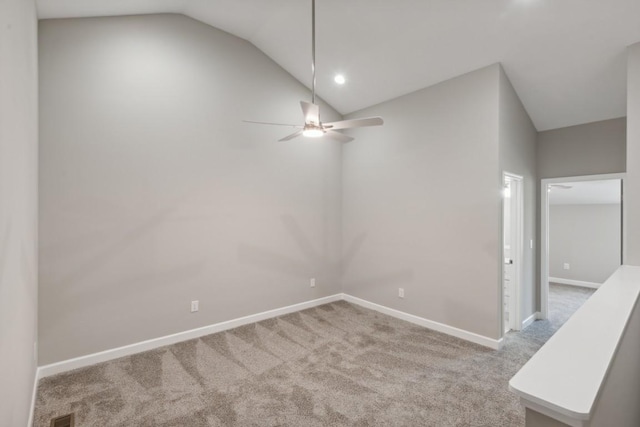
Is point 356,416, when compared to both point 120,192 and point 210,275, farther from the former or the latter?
point 120,192

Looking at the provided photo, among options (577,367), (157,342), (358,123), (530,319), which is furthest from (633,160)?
Result: (157,342)

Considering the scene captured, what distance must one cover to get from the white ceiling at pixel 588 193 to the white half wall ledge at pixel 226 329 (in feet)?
10.3

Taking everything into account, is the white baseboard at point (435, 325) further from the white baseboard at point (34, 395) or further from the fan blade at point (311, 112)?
the white baseboard at point (34, 395)

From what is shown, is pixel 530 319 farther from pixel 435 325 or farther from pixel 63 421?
pixel 63 421

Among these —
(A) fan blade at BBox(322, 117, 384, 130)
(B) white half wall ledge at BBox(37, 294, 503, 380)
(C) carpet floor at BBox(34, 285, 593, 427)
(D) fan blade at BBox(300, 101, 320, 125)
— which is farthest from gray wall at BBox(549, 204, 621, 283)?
(D) fan blade at BBox(300, 101, 320, 125)

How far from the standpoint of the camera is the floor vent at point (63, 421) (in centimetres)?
210

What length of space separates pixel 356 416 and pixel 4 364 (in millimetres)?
2070

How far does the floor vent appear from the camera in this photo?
210 centimetres

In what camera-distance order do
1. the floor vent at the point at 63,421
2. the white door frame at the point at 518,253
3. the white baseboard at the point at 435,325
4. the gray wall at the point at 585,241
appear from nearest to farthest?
the floor vent at the point at 63,421
the white baseboard at the point at 435,325
the white door frame at the point at 518,253
the gray wall at the point at 585,241

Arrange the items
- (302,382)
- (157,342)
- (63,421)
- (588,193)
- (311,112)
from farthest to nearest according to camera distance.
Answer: (588,193) → (157,342) → (302,382) → (311,112) → (63,421)

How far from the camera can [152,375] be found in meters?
2.73

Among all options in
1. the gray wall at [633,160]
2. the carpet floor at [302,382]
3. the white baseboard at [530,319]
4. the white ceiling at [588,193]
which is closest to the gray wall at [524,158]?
the white baseboard at [530,319]

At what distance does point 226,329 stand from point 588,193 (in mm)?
6467

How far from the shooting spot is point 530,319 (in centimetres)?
404
